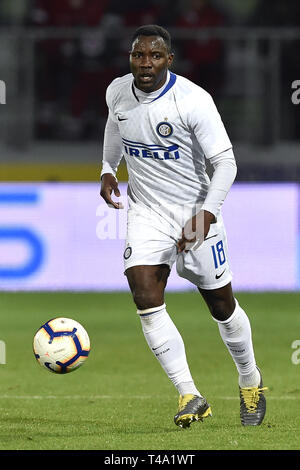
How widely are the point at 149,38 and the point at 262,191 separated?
6955mm

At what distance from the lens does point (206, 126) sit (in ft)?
19.4

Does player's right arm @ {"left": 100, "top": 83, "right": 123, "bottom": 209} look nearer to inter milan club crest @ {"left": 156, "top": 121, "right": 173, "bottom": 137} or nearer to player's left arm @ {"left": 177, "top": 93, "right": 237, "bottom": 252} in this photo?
inter milan club crest @ {"left": 156, "top": 121, "right": 173, "bottom": 137}

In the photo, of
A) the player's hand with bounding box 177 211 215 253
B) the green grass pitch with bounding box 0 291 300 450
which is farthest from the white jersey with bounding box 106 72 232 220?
the green grass pitch with bounding box 0 291 300 450

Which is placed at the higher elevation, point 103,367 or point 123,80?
point 123,80

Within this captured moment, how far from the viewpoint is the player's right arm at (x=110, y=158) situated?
635 cm

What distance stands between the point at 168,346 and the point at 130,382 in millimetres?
2042

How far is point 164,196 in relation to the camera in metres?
6.15

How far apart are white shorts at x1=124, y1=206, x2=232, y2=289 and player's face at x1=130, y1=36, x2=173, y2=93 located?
70 cm

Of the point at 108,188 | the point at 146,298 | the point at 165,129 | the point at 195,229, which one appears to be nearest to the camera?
the point at 195,229

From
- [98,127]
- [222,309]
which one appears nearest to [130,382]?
[222,309]

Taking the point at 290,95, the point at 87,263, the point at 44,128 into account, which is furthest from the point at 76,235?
the point at 290,95

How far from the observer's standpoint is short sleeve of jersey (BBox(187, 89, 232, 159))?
591cm

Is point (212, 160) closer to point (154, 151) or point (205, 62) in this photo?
point (154, 151)

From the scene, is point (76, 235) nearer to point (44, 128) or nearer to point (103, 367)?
point (44, 128)
